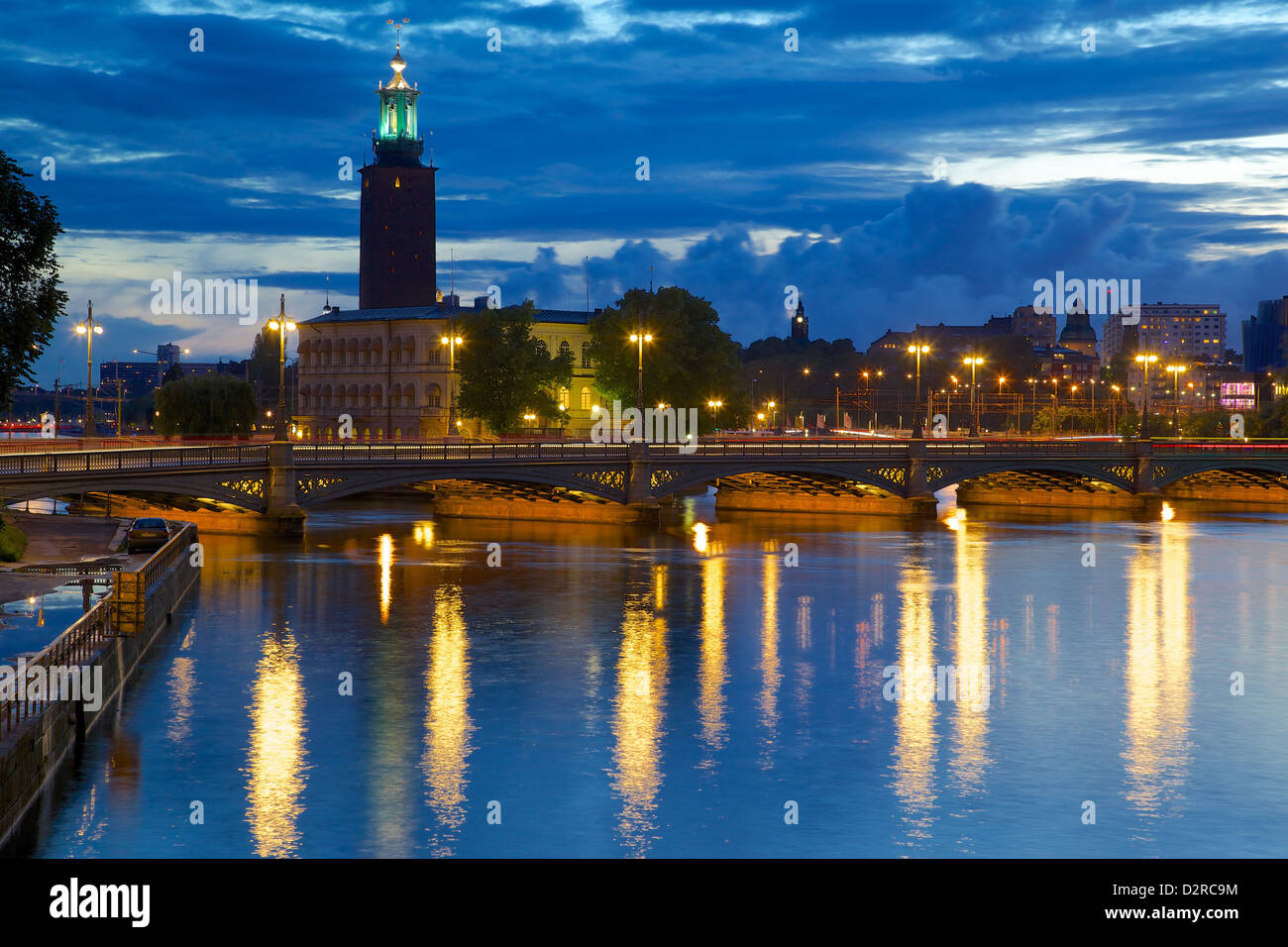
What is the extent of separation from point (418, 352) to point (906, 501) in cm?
7136

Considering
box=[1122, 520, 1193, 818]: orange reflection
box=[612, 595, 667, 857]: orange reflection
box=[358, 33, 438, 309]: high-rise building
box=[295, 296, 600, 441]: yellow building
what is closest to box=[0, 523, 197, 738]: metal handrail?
box=[612, 595, 667, 857]: orange reflection

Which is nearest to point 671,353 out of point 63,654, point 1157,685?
point 1157,685

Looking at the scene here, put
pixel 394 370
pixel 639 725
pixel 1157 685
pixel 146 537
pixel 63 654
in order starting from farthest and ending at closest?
pixel 394 370 < pixel 146 537 < pixel 1157 685 < pixel 639 725 < pixel 63 654

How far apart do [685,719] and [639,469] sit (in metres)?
48.6

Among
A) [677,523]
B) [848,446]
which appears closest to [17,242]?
[677,523]

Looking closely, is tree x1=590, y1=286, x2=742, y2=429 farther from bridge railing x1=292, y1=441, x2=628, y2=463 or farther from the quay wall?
the quay wall

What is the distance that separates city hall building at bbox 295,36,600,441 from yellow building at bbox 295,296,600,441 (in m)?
0.11

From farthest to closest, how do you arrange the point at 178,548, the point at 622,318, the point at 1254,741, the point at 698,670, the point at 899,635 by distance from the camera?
1. the point at 622,318
2. the point at 178,548
3. the point at 899,635
4. the point at 698,670
5. the point at 1254,741

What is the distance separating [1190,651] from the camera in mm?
42781

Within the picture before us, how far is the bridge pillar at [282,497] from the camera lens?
6644cm

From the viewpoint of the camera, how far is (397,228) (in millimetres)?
171625

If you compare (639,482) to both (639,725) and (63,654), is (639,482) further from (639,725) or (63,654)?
(63,654)
